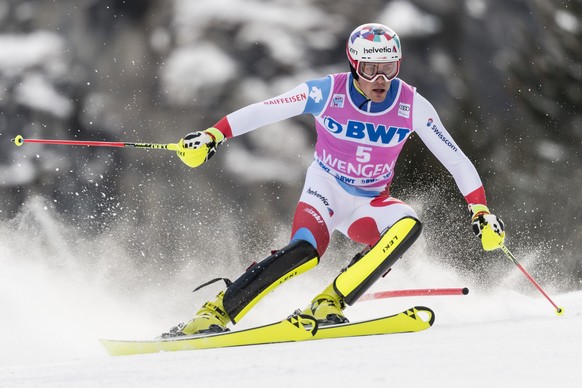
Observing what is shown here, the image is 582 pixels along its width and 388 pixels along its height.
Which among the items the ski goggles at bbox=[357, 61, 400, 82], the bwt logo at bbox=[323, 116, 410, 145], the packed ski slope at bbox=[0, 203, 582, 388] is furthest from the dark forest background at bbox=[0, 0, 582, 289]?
the ski goggles at bbox=[357, 61, 400, 82]

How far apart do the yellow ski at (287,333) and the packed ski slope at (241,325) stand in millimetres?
132

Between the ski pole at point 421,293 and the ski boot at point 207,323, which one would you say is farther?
the ski pole at point 421,293

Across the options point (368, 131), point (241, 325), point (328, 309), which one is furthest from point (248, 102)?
point (328, 309)

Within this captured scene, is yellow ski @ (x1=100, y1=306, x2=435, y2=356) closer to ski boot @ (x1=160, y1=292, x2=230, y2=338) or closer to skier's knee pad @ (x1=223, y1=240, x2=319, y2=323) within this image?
ski boot @ (x1=160, y1=292, x2=230, y2=338)

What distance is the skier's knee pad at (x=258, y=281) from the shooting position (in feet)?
11.6

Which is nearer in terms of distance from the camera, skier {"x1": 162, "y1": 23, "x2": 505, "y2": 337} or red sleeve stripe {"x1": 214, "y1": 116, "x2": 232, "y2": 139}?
skier {"x1": 162, "y1": 23, "x2": 505, "y2": 337}

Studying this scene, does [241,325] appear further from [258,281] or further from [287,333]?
[287,333]

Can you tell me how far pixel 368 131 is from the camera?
151 inches

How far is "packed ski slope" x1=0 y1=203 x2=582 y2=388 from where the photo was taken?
216 centimetres

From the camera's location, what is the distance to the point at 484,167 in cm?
898

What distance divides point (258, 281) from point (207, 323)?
0.29 m

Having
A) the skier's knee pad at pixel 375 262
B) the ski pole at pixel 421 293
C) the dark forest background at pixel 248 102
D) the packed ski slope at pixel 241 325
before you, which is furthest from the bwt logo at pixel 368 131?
the dark forest background at pixel 248 102

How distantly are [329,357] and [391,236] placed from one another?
120 cm

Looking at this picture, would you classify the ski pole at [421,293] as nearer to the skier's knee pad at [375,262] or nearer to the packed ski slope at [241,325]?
the packed ski slope at [241,325]
